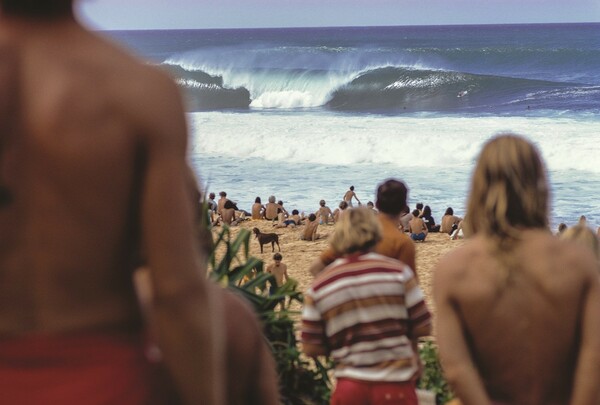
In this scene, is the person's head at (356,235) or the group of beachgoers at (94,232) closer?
the group of beachgoers at (94,232)

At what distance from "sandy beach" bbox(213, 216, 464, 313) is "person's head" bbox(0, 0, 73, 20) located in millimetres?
11624

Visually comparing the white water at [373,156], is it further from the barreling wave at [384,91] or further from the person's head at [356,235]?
the person's head at [356,235]

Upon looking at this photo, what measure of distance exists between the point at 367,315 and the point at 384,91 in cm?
4506

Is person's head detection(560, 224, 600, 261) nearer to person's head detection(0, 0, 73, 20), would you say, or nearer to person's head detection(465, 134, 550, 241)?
person's head detection(465, 134, 550, 241)

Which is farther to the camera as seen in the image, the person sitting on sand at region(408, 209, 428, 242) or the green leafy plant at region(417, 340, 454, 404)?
the person sitting on sand at region(408, 209, 428, 242)

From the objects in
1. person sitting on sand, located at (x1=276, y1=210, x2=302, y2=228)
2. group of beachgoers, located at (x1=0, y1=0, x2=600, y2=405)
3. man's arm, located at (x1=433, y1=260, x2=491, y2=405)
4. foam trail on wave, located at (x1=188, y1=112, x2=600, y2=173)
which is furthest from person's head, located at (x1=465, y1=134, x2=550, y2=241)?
foam trail on wave, located at (x1=188, y1=112, x2=600, y2=173)

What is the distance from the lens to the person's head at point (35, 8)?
1.25 metres

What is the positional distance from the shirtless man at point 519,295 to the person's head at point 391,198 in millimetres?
2036

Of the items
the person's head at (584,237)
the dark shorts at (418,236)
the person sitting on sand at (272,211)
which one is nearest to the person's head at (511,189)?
the person's head at (584,237)

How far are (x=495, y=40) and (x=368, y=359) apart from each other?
8679 cm

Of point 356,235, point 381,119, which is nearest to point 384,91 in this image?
point 381,119

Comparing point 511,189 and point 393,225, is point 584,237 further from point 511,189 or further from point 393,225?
point 393,225

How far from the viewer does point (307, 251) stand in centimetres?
1697

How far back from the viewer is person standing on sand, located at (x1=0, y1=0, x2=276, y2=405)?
119 cm
